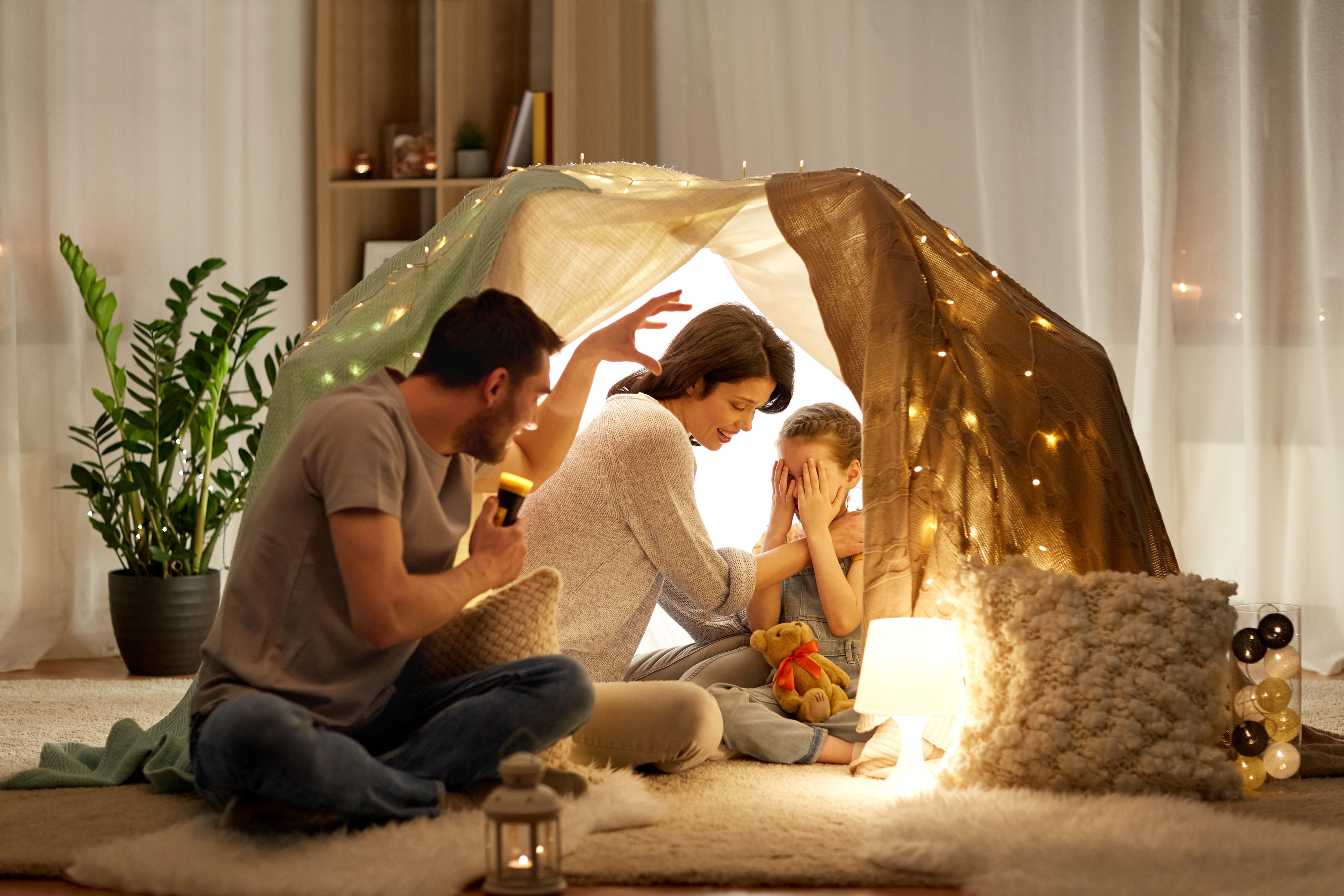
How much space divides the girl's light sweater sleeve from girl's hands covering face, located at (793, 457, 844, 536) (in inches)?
9.6

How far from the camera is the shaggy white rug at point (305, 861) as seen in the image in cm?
150

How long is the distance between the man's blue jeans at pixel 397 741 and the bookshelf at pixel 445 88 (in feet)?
7.45

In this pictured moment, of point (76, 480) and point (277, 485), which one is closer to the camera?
point (277, 485)

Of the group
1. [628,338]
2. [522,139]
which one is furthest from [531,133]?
[628,338]

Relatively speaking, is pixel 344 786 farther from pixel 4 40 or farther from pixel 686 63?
pixel 686 63

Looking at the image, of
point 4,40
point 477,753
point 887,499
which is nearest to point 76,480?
point 4,40

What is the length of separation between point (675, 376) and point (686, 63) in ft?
6.32

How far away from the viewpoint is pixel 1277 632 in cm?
206

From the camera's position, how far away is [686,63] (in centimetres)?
400

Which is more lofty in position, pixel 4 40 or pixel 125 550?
pixel 4 40

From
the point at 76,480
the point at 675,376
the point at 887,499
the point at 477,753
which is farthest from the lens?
the point at 76,480

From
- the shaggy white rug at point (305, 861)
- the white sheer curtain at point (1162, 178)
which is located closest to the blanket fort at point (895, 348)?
the shaggy white rug at point (305, 861)

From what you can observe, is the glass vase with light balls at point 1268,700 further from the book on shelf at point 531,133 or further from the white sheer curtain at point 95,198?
the white sheer curtain at point 95,198

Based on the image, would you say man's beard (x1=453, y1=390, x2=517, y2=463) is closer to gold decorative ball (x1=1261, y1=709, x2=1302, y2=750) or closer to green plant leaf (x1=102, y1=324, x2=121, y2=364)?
gold decorative ball (x1=1261, y1=709, x2=1302, y2=750)
